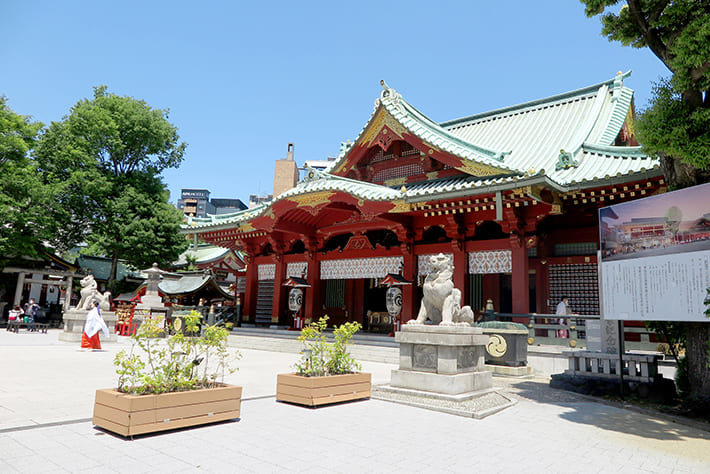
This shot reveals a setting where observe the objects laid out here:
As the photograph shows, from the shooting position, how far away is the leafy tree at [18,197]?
23516mm

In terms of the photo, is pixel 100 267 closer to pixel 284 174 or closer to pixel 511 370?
pixel 284 174

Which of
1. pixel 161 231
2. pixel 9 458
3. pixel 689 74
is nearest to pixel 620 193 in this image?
pixel 689 74

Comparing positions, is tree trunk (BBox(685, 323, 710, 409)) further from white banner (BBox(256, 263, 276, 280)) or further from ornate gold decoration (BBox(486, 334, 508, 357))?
white banner (BBox(256, 263, 276, 280))

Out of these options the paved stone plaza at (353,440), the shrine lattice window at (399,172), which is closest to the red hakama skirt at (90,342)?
the paved stone plaza at (353,440)

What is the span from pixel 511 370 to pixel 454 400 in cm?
464

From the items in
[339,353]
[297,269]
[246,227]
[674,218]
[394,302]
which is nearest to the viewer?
[674,218]

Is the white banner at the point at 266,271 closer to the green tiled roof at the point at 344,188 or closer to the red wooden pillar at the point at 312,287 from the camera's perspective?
the red wooden pillar at the point at 312,287

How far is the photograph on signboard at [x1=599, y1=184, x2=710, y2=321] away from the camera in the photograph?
6.81 m

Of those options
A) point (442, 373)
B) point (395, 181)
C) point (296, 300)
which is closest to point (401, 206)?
point (395, 181)

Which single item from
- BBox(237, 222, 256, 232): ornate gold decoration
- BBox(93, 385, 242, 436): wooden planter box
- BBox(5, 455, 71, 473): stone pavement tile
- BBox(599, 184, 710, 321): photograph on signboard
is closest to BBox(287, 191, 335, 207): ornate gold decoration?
BBox(237, 222, 256, 232): ornate gold decoration

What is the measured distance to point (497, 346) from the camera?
11.7 meters

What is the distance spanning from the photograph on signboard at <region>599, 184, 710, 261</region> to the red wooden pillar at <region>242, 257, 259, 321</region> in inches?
661

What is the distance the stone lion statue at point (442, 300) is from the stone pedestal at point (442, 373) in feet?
1.07

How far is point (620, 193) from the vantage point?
1199cm
